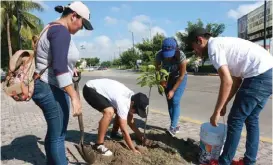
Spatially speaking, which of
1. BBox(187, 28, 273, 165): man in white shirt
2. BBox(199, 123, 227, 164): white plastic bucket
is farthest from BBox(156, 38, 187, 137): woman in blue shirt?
BBox(199, 123, 227, 164): white plastic bucket

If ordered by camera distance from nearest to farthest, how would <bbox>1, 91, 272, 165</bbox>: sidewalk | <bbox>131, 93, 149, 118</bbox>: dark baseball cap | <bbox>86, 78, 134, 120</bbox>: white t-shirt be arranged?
<bbox>86, 78, 134, 120</bbox>: white t-shirt → <bbox>131, 93, 149, 118</bbox>: dark baseball cap → <bbox>1, 91, 272, 165</bbox>: sidewalk

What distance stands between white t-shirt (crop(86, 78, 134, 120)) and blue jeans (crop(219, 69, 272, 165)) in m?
1.31

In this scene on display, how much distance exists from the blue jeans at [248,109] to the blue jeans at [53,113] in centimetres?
174

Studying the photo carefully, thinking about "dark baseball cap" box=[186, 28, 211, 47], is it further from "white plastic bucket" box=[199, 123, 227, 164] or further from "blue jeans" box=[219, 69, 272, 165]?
"white plastic bucket" box=[199, 123, 227, 164]

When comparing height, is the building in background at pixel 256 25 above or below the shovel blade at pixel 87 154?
above

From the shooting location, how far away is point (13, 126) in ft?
20.9

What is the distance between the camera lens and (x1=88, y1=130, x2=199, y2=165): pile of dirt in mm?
3699

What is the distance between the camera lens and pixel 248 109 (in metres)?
3.13

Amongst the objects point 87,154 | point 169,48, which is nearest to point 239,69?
point 169,48

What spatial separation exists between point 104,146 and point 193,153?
3.90 feet

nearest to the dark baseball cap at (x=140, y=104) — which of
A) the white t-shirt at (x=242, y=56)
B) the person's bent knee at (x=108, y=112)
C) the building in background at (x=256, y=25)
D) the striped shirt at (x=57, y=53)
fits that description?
the person's bent knee at (x=108, y=112)

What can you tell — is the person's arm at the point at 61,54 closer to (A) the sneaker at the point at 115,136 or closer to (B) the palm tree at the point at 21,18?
(A) the sneaker at the point at 115,136

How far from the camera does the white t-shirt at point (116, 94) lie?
387 cm

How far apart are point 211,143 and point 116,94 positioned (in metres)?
1.36
